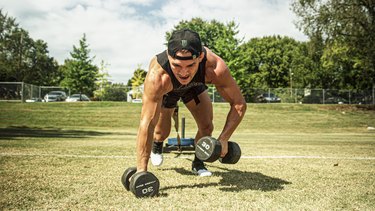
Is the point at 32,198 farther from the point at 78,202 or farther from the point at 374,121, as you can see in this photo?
the point at 374,121

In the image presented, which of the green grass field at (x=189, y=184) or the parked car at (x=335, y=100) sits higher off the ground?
the parked car at (x=335, y=100)

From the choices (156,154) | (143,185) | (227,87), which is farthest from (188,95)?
(143,185)

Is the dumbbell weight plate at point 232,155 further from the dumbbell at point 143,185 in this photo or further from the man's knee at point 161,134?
the man's knee at point 161,134

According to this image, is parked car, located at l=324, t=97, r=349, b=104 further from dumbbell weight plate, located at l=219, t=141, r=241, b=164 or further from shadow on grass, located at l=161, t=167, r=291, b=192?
dumbbell weight plate, located at l=219, t=141, r=241, b=164

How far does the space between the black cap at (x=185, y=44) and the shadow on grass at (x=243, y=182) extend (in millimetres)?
1924

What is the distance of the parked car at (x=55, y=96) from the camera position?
46.2 meters

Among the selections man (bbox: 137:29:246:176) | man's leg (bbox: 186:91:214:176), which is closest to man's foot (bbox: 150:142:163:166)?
man's leg (bbox: 186:91:214:176)

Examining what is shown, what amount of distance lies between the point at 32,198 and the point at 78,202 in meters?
0.60

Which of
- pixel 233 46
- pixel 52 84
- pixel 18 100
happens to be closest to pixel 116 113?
pixel 18 100

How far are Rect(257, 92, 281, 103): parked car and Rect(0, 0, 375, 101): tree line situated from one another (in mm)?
2090

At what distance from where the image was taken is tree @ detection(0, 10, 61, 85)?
7200cm

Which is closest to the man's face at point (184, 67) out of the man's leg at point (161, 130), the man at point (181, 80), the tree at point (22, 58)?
the man at point (181, 80)

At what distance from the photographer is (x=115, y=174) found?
5.64 m

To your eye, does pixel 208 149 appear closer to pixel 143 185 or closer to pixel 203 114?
pixel 143 185
